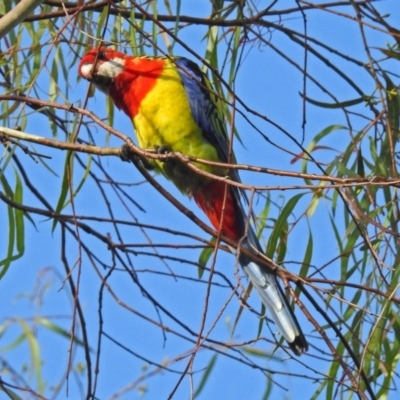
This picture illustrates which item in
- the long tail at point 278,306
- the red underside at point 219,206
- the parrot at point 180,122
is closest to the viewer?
the long tail at point 278,306

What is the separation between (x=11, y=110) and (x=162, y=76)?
1.21 feet

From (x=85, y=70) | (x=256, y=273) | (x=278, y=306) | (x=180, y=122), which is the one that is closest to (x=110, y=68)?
(x=85, y=70)

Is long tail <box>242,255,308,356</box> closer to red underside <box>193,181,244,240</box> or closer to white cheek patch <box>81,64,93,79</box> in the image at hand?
red underside <box>193,181,244,240</box>

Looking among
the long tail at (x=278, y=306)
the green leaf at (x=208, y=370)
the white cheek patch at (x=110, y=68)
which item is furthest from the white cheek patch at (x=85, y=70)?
the green leaf at (x=208, y=370)

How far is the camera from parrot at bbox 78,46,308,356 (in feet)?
6.45

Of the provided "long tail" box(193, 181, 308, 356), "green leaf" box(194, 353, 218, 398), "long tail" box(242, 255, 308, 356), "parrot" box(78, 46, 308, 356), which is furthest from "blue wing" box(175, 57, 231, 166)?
"green leaf" box(194, 353, 218, 398)

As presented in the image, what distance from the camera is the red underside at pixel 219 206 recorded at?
6.94 feet

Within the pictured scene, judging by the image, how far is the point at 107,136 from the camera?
1.96 meters

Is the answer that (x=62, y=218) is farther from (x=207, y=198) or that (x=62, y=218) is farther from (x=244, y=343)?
(x=207, y=198)

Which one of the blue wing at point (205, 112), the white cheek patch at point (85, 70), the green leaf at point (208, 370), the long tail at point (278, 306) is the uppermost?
the blue wing at point (205, 112)

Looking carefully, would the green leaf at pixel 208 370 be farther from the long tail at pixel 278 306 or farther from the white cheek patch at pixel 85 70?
the white cheek patch at pixel 85 70

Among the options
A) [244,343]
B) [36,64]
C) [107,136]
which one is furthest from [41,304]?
[244,343]

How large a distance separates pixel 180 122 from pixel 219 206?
262 millimetres

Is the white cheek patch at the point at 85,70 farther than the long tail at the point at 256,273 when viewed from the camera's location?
Yes
